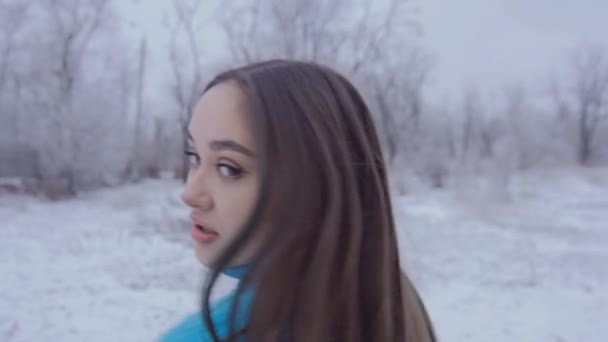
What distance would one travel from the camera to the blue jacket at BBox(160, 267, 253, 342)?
0.69 meters

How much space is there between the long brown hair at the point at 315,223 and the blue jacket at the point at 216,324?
1 cm

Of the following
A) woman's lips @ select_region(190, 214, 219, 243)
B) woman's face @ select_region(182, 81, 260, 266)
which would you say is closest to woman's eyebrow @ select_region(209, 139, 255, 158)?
woman's face @ select_region(182, 81, 260, 266)

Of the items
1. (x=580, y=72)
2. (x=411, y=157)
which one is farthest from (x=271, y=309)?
(x=580, y=72)

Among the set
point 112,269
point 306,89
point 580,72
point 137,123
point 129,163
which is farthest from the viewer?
point 580,72

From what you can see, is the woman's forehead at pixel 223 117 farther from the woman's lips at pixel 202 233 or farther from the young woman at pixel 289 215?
the woman's lips at pixel 202 233

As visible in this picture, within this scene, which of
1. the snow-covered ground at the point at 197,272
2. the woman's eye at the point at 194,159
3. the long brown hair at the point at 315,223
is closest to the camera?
the long brown hair at the point at 315,223

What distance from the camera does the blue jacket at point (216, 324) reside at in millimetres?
694

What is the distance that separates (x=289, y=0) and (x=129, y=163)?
980 centimetres

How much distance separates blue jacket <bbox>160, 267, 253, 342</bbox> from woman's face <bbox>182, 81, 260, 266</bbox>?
0.18ft

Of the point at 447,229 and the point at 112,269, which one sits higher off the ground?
the point at 112,269

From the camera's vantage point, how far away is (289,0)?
19.3m

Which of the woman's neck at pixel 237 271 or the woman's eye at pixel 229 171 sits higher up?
the woman's eye at pixel 229 171

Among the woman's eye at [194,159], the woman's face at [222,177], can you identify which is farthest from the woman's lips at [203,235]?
the woman's eye at [194,159]

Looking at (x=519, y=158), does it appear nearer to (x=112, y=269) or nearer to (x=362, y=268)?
(x=112, y=269)
